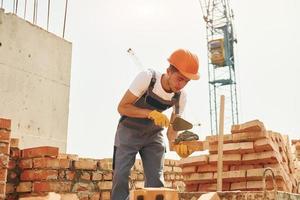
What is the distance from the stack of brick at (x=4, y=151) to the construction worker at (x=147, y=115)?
1186 mm

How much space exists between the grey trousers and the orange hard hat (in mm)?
555

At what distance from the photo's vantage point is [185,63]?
306 cm

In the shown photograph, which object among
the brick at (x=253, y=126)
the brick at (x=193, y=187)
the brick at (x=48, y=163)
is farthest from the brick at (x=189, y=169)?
the brick at (x=48, y=163)

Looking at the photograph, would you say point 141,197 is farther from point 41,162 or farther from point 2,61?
point 2,61

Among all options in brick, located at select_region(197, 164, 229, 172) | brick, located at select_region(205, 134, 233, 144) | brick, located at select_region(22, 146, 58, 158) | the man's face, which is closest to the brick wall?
brick, located at select_region(22, 146, 58, 158)

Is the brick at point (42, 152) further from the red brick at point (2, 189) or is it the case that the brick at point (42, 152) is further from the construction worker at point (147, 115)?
the construction worker at point (147, 115)

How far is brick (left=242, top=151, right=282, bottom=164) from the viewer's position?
158 inches

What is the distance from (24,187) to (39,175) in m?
0.22

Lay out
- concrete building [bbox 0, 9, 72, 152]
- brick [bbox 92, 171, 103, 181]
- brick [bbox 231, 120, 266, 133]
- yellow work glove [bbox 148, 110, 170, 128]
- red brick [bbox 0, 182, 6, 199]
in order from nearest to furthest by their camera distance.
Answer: yellow work glove [bbox 148, 110, 170, 128] < red brick [bbox 0, 182, 6, 199] < brick [bbox 231, 120, 266, 133] < brick [bbox 92, 171, 103, 181] < concrete building [bbox 0, 9, 72, 152]

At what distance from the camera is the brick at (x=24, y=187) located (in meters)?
4.11

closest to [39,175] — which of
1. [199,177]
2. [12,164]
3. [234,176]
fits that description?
[12,164]

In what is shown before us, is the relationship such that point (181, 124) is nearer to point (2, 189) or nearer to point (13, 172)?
point (2, 189)

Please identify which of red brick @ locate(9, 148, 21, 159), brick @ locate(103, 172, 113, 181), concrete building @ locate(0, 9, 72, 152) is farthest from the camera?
concrete building @ locate(0, 9, 72, 152)

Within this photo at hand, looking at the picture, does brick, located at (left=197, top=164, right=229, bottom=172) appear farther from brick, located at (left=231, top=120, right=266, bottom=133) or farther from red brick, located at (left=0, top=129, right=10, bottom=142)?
red brick, located at (left=0, top=129, right=10, bottom=142)
